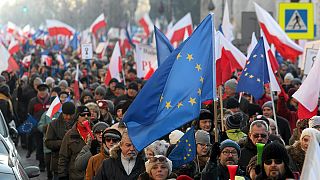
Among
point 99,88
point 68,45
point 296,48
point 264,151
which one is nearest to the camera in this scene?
point 264,151

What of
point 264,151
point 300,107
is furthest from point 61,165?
point 264,151

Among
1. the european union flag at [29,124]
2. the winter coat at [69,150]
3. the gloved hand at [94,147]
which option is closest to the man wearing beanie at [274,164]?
the gloved hand at [94,147]

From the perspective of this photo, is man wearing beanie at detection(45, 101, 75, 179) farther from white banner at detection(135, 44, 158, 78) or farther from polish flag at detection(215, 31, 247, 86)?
white banner at detection(135, 44, 158, 78)

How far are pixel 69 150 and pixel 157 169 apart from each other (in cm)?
440

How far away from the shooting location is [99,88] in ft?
65.3

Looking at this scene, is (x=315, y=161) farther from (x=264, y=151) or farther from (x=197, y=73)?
(x=197, y=73)

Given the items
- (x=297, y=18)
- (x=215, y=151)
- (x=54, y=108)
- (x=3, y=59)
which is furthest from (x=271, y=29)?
(x=215, y=151)

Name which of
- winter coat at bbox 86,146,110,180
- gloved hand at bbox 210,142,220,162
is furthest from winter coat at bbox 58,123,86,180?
gloved hand at bbox 210,142,220,162

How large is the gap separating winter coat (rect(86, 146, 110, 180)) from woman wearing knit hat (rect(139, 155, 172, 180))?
6.19ft

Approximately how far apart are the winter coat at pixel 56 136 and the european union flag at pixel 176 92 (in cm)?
490

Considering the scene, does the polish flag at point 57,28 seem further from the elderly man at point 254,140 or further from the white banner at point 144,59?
the elderly man at point 254,140

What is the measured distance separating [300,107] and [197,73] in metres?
3.46

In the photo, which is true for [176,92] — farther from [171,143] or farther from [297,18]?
[297,18]

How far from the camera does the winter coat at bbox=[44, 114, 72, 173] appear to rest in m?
15.7
